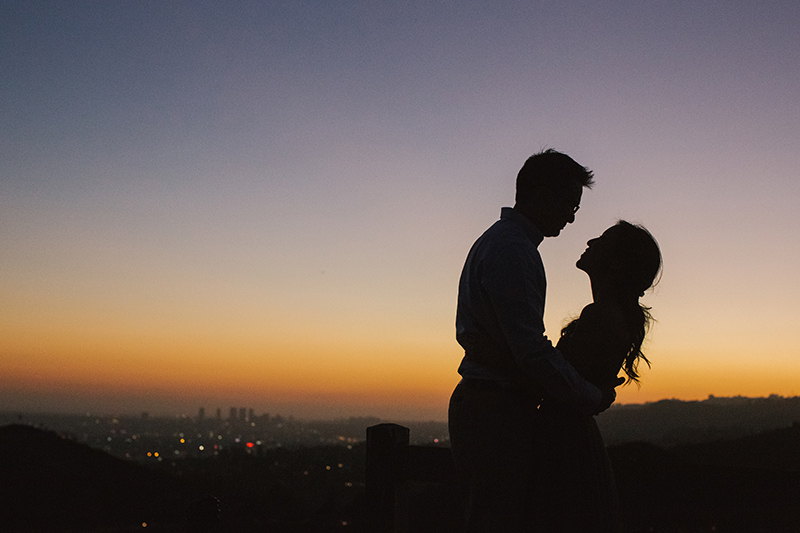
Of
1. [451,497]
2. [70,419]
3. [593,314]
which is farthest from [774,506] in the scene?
[70,419]

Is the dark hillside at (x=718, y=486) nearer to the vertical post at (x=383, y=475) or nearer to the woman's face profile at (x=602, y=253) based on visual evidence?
the woman's face profile at (x=602, y=253)

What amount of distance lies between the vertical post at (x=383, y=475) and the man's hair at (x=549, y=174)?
1.52 meters

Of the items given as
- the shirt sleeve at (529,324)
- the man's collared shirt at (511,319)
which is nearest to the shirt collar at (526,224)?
the man's collared shirt at (511,319)

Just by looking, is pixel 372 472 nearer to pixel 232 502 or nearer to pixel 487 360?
pixel 487 360

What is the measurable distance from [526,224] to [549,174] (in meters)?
0.27

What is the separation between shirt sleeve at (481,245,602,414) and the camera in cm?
249

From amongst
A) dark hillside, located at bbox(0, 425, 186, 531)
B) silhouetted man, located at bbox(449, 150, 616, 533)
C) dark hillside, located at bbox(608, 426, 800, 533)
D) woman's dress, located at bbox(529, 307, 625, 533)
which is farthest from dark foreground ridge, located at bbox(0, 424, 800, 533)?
silhouetted man, located at bbox(449, 150, 616, 533)

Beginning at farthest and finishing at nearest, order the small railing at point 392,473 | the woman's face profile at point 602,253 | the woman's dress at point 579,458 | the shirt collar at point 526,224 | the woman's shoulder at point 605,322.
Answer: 1. the small railing at point 392,473
2. the woman's face profile at point 602,253
3. the shirt collar at point 526,224
4. the woman's shoulder at point 605,322
5. the woman's dress at point 579,458

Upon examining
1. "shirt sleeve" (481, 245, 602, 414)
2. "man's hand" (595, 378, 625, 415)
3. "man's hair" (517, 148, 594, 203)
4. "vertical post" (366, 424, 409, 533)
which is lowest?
"vertical post" (366, 424, 409, 533)

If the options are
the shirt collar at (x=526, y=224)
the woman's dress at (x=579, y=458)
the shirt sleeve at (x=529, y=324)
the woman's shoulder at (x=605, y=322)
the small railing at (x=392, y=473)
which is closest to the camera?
the shirt sleeve at (x=529, y=324)

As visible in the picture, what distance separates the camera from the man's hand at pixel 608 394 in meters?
2.73

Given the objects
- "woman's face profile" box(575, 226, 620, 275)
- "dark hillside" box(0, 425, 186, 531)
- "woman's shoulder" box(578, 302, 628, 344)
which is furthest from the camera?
"dark hillside" box(0, 425, 186, 531)

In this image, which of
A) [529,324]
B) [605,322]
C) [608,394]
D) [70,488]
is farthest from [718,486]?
[70,488]

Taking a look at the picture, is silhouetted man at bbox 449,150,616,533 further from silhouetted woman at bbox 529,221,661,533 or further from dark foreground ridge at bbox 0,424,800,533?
dark foreground ridge at bbox 0,424,800,533
